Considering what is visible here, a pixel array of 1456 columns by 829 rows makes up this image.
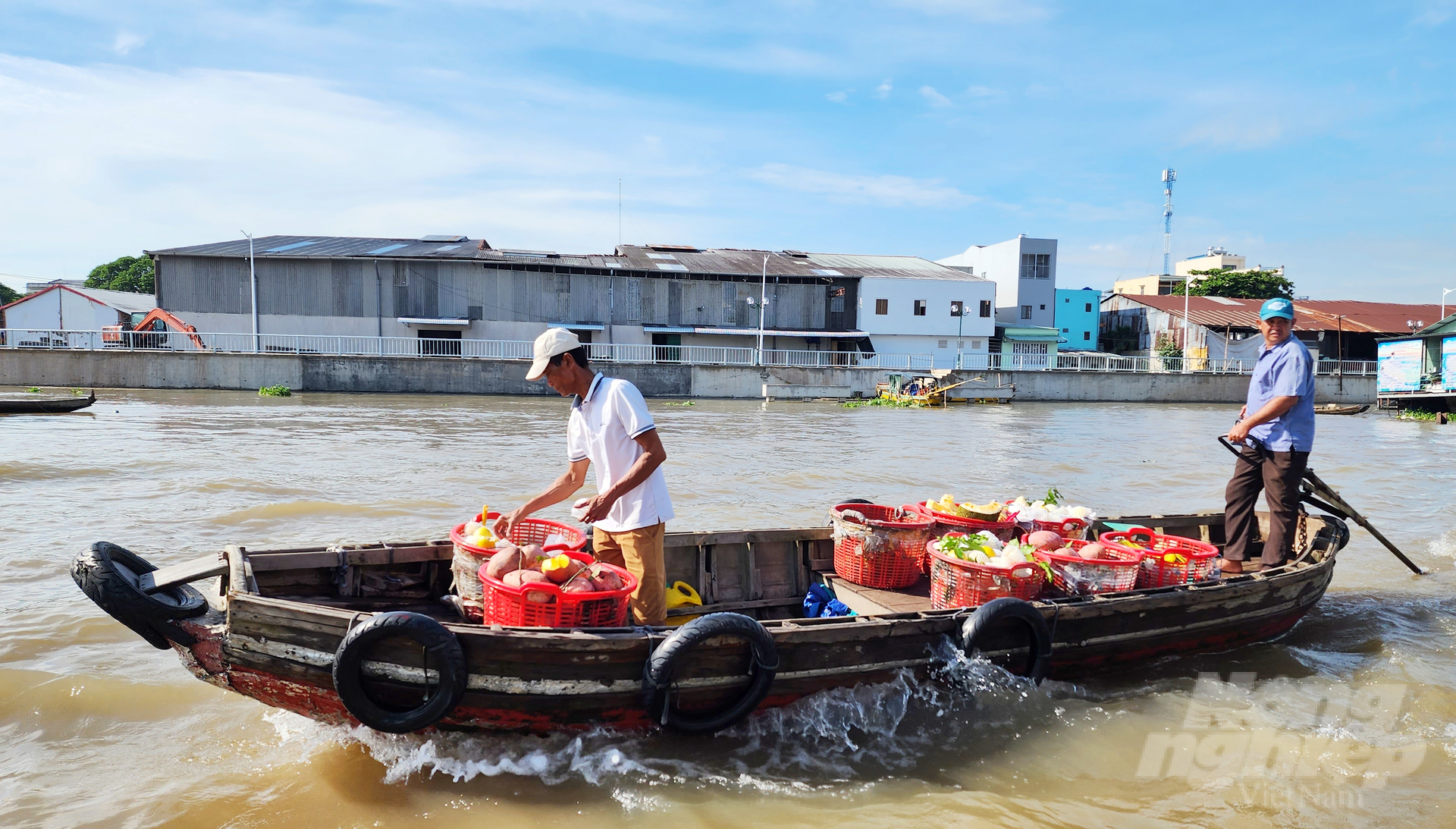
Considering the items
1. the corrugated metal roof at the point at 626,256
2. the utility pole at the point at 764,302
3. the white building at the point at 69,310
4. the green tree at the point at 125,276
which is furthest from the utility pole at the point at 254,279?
the green tree at the point at 125,276

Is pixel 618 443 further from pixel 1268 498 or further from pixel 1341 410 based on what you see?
pixel 1341 410

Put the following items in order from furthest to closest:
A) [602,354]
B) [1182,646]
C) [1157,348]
A: 1. [1157,348]
2. [602,354]
3. [1182,646]

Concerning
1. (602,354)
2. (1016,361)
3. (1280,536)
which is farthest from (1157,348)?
(1280,536)

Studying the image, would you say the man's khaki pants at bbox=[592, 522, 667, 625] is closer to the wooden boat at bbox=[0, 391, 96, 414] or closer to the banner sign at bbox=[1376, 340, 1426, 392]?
the wooden boat at bbox=[0, 391, 96, 414]

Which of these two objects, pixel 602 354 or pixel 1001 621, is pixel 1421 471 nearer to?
pixel 1001 621

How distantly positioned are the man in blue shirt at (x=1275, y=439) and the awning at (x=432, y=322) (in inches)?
1400

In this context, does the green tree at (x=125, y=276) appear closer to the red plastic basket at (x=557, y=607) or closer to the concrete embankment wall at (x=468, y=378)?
the concrete embankment wall at (x=468, y=378)

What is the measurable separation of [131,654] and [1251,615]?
753cm

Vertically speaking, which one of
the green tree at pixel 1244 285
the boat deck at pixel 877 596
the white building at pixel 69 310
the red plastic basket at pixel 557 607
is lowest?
the boat deck at pixel 877 596

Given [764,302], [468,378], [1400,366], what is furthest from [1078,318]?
[468,378]

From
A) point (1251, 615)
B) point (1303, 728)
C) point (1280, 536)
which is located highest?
point (1280, 536)

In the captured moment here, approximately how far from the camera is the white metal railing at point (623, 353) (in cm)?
3148

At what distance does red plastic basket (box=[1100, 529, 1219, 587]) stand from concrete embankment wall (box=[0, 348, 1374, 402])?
24.6 meters

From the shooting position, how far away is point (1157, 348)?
4591 cm
